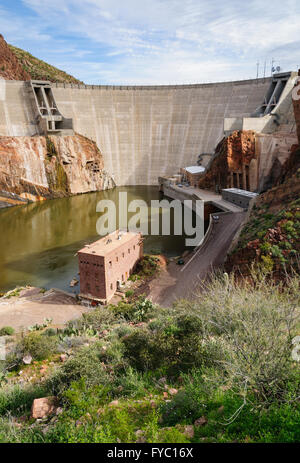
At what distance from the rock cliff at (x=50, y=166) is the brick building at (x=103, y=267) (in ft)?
86.3

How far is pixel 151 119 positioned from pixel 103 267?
133 ft

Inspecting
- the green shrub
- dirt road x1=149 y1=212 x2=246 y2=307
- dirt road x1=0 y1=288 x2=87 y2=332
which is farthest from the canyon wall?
the green shrub

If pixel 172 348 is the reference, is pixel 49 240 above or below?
below

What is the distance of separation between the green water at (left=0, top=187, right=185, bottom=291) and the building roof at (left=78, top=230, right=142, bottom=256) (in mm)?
3973

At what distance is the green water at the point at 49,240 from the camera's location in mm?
24547

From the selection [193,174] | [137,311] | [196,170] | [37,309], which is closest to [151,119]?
[196,170]

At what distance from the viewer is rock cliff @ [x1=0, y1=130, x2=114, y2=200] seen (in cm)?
4234

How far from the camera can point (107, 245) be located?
2097 cm

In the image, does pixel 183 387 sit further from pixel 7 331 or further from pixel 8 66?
pixel 8 66

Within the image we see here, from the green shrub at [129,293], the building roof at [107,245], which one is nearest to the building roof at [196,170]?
the building roof at [107,245]

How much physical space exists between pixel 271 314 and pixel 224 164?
112ft

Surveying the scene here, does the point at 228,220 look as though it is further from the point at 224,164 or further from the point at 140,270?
the point at 224,164

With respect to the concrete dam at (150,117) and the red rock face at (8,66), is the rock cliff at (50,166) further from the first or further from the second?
the red rock face at (8,66)

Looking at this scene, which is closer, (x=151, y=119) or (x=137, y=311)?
(x=137, y=311)
